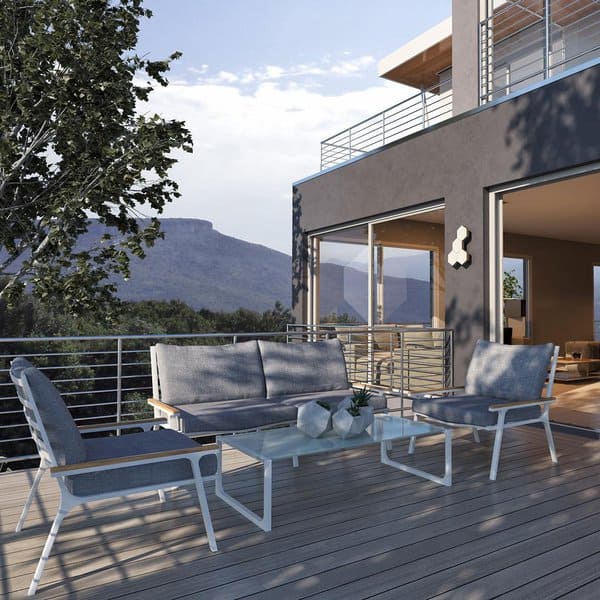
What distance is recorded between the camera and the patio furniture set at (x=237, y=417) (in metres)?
2.29

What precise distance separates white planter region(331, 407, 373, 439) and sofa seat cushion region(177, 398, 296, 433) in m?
0.61

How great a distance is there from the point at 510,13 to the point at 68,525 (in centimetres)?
834

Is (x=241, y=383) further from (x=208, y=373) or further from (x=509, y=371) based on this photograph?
(x=509, y=371)

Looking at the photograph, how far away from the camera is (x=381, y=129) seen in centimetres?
804

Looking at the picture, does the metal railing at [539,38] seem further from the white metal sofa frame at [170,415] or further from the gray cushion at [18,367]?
the gray cushion at [18,367]

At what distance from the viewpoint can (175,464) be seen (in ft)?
8.09

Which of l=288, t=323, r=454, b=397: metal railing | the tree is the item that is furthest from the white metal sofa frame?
the tree

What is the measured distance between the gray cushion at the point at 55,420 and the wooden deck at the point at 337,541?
48cm

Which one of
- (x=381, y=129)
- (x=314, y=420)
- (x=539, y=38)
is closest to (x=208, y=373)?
(x=314, y=420)

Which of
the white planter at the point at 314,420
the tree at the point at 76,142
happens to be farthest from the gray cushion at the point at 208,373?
the tree at the point at 76,142

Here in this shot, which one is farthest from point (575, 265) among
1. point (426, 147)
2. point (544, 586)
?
point (544, 586)

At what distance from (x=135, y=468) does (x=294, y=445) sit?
0.94 metres

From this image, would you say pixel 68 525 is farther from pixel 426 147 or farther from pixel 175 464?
pixel 426 147

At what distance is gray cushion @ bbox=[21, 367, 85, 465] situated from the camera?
2.25 meters
